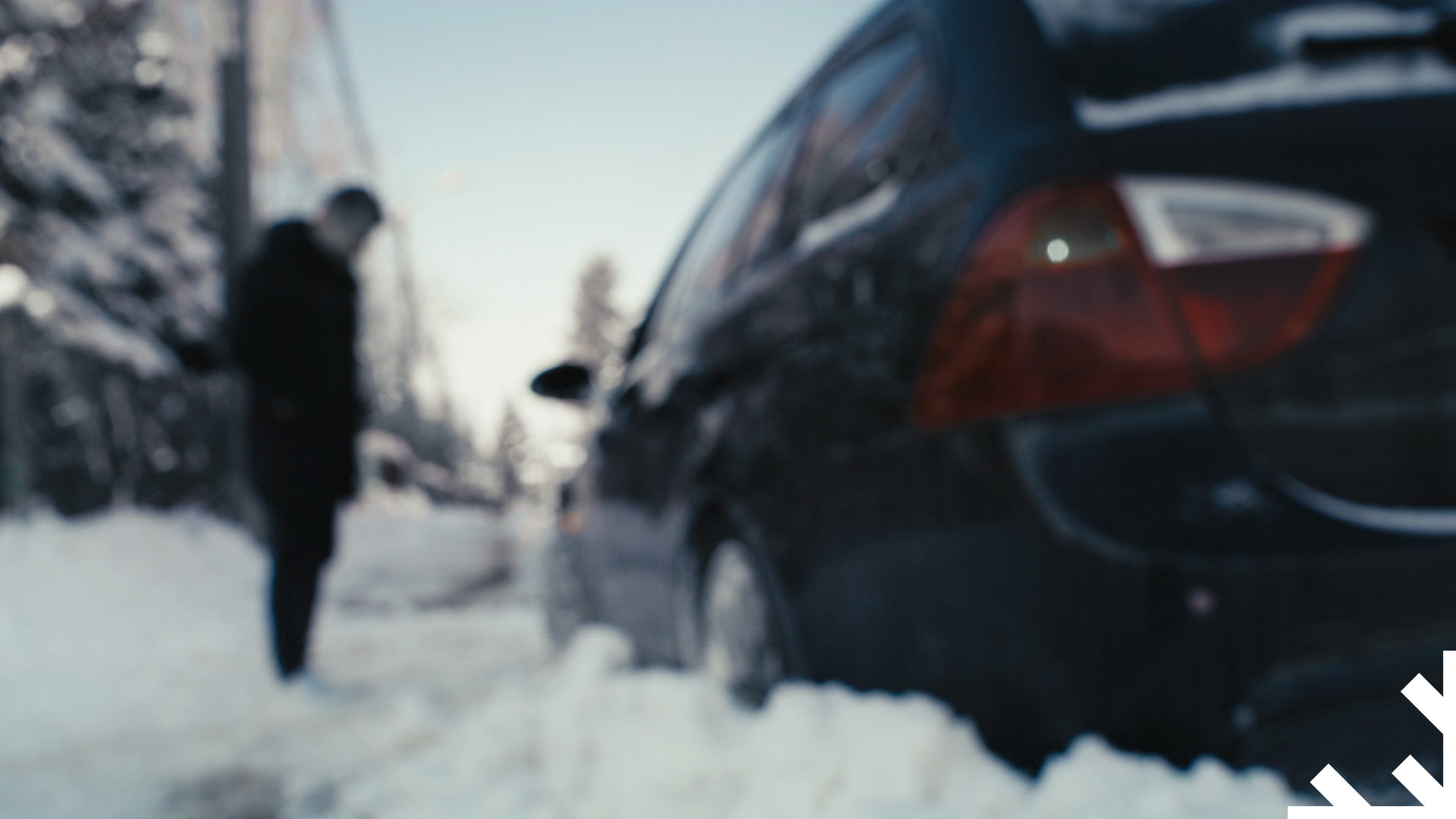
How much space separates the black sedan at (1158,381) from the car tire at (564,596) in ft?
7.91

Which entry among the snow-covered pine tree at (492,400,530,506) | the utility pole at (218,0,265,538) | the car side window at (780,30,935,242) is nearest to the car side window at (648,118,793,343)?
the car side window at (780,30,935,242)

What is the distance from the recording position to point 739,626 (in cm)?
247

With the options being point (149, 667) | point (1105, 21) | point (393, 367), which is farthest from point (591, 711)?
point (393, 367)

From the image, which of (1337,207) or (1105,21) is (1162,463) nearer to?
(1337,207)

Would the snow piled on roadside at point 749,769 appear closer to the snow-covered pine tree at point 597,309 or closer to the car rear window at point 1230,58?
the car rear window at point 1230,58

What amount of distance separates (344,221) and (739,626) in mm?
2801

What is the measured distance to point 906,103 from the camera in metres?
1.90

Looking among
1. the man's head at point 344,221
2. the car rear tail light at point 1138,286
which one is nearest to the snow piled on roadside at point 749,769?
the car rear tail light at point 1138,286

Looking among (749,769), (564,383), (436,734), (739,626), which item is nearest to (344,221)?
(564,383)

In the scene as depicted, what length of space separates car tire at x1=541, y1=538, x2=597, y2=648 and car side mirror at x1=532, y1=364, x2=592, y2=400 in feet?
2.08

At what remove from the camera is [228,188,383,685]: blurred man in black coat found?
13.8ft

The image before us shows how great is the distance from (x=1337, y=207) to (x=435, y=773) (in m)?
2.32

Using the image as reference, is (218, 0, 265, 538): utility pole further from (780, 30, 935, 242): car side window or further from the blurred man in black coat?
(780, 30, 935, 242): car side window

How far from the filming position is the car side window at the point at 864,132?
1.85 m
